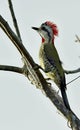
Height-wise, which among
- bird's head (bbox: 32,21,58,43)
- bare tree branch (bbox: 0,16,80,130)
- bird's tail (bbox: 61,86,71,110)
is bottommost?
bird's head (bbox: 32,21,58,43)

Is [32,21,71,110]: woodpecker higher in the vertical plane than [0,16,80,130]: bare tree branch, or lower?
lower

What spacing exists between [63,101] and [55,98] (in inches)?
11.1

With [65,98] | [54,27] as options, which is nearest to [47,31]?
[54,27]

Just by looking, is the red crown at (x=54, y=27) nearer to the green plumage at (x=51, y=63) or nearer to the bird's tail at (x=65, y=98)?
the green plumage at (x=51, y=63)

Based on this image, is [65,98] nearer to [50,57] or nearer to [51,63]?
[51,63]

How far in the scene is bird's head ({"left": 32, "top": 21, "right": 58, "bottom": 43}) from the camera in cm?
860

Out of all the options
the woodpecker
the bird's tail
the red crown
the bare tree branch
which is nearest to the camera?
the bare tree branch

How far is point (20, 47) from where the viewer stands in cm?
513

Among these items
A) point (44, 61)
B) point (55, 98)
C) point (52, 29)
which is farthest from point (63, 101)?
point (52, 29)

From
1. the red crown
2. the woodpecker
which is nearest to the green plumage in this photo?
the woodpecker

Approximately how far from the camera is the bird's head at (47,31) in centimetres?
860

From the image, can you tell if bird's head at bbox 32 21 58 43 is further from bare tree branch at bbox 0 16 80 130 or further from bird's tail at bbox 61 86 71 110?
bare tree branch at bbox 0 16 80 130

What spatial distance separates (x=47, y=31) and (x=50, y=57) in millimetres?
1056

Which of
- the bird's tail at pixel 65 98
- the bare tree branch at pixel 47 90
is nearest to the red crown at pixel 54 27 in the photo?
the bird's tail at pixel 65 98
